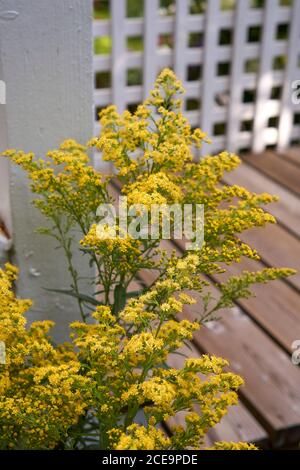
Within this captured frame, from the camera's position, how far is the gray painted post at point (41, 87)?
4.68 feet

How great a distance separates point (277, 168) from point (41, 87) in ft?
5.96

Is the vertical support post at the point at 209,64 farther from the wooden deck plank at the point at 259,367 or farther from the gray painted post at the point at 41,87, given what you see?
the gray painted post at the point at 41,87

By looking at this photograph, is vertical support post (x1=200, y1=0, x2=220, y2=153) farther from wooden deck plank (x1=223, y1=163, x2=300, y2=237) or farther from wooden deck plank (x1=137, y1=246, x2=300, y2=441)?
wooden deck plank (x1=137, y1=246, x2=300, y2=441)

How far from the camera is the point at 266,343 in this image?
6.57 ft

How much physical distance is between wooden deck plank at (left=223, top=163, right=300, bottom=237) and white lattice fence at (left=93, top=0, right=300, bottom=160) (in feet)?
1.04

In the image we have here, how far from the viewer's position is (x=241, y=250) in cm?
124

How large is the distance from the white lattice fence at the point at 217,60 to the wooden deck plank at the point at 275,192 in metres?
0.32

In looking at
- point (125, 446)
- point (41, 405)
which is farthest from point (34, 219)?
point (125, 446)

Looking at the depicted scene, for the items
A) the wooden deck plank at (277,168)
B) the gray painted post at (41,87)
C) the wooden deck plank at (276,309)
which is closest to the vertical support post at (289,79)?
the wooden deck plank at (277,168)

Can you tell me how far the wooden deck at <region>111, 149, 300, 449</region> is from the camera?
1.72 meters

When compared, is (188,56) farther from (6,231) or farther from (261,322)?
(6,231)

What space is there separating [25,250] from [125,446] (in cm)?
75

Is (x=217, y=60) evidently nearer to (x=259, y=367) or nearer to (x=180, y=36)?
(x=180, y=36)

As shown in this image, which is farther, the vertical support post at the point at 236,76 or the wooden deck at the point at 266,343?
the vertical support post at the point at 236,76
